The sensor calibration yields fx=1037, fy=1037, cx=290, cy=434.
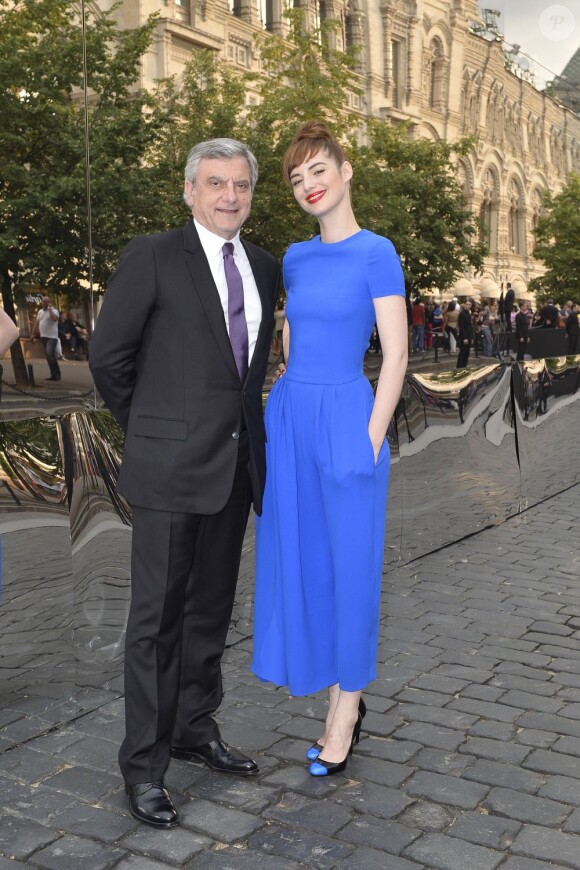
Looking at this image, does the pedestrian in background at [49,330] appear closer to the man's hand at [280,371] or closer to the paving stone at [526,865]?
the man's hand at [280,371]

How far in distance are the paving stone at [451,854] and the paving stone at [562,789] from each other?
0.45m

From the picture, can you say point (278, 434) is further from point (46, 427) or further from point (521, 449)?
point (521, 449)

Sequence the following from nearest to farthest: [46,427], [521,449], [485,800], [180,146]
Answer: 1. [485,800]
2. [46,427]
3. [180,146]
4. [521,449]

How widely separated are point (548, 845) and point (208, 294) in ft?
6.06

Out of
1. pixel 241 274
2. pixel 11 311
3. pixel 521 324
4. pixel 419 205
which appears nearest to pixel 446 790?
pixel 241 274

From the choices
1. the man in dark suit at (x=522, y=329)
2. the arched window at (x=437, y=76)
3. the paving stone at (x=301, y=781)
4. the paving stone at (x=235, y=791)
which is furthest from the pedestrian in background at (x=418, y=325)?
the man in dark suit at (x=522, y=329)

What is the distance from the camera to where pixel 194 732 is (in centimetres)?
345

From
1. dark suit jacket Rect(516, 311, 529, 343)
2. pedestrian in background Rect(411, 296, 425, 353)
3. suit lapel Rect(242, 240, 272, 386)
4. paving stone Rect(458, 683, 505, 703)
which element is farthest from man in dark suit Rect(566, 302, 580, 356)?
suit lapel Rect(242, 240, 272, 386)

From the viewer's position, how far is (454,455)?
275 inches

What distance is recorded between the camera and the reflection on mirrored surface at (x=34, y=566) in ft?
A: 12.8

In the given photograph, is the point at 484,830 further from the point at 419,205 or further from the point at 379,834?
the point at 419,205

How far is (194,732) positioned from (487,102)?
343 inches

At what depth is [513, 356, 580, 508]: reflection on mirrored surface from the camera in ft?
27.6

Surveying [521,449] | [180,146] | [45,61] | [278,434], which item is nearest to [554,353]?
[521,449]
